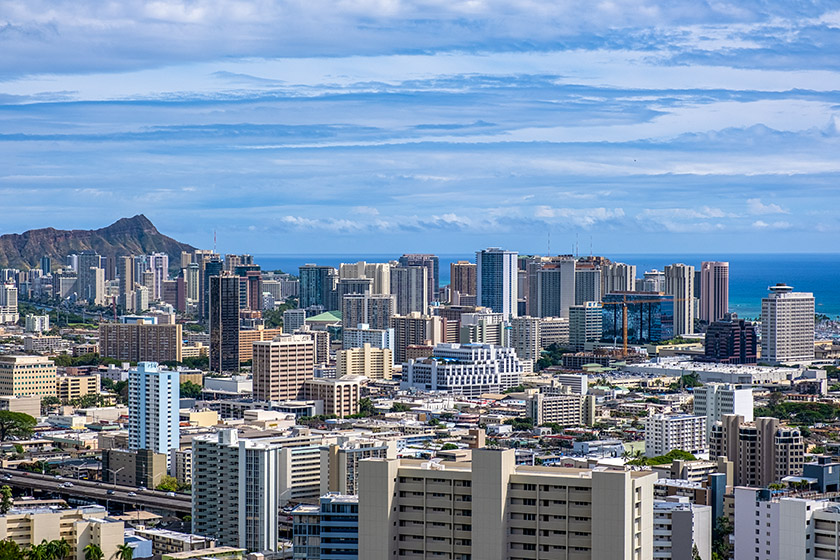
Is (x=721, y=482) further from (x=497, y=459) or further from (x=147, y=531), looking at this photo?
(x=497, y=459)

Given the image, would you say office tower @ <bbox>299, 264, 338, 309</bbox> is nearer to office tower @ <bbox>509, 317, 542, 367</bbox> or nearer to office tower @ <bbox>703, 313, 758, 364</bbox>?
office tower @ <bbox>509, 317, 542, 367</bbox>

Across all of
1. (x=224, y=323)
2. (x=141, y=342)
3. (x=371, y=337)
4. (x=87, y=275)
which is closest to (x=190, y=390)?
(x=224, y=323)

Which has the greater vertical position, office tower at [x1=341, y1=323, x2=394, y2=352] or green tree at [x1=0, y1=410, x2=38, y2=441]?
office tower at [x1=341, y1=323, x2=394, y2=352]

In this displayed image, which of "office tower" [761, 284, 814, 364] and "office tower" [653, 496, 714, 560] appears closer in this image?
"office tower" [653, 496, 714, 560]

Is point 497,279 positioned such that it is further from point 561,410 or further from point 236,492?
point 236,492

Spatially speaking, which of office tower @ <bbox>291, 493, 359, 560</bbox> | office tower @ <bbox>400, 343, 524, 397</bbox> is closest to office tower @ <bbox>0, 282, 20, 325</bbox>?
office tower @ <bbox>400, 343, 524, 397</bbox>

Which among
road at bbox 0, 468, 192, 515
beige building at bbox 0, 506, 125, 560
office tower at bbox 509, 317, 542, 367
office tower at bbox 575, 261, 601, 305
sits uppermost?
office tower at bbox 575, 261, 601, 305
